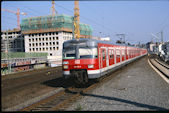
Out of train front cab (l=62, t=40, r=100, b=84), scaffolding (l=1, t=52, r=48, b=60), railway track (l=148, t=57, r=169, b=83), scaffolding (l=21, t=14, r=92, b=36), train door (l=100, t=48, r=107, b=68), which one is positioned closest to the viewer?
train front cab (l=62, t=40, r=100, b=84)

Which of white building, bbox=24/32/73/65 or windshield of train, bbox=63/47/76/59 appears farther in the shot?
white building, bbox=24/32/73/65

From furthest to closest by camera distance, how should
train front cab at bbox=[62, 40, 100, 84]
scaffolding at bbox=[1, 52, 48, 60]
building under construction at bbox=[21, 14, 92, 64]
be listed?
building under construction at bbox=[21, 14, 92, 64]
scaffolding at bbox=[1, 52, 48, 60]
train front cab at bbox=[62, 40, 100, 84]

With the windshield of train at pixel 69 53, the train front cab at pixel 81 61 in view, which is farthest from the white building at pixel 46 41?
the train front cab at pixel 81 61

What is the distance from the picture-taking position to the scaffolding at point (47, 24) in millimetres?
86062

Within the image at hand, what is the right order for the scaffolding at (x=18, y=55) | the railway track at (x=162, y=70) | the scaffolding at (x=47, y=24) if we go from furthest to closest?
the scaffolding at (x=47, y=24) → the scaffolding at (x=18, y=55) → the railway track at (x=162, y=70)

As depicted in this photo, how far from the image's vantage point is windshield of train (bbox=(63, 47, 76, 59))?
1151 centimetres

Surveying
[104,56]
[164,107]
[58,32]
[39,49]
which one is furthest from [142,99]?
[39,49]

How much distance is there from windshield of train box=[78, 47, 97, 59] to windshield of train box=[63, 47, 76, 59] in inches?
16.4

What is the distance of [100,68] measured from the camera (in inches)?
465

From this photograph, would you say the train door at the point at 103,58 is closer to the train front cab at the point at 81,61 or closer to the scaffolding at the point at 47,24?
the train front cab at the point at 81,61

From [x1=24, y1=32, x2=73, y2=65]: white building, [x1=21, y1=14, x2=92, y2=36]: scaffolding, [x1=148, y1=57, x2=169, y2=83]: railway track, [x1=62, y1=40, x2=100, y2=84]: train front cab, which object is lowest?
[x1=148, y1=57, x2=169, y2=83]: railway track

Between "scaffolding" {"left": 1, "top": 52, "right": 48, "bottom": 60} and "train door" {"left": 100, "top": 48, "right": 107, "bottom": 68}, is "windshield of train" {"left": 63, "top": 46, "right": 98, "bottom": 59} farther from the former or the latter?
"scaffolding" {"left": 1, "top": 52, "right": 48, "bottom": 60}

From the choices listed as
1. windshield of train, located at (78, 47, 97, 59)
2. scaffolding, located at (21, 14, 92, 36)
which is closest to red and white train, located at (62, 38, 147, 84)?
windshield of train, located at (78, 47, 97, 59)

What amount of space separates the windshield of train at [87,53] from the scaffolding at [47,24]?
75325 mm
